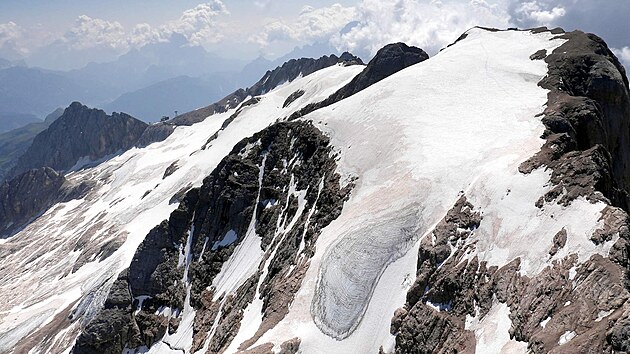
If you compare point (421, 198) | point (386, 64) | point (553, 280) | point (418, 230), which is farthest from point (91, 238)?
point (553, 280)

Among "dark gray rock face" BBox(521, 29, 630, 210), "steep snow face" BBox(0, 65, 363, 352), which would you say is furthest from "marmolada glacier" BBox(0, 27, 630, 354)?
"steep snow face" BBox(0, 65, 363, 352)

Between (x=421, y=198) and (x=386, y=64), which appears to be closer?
(x=421, y=198)

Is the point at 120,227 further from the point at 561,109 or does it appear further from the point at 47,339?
the point at 561,109

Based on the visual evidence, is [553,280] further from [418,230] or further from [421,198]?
[421,198]

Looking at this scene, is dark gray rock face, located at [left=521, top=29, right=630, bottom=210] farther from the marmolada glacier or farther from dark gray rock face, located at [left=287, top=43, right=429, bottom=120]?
dark gray rock face, located at [left=287, top=43, right=429, bottom=120]

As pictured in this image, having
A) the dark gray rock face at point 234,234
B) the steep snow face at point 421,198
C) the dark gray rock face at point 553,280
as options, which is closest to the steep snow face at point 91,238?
the dark gray rock face at point 234,234

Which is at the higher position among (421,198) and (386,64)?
(386,64)

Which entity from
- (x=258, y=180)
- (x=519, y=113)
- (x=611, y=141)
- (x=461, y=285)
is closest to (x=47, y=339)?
(x=258, y=180)
